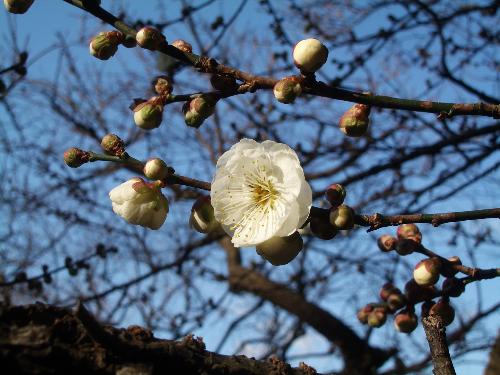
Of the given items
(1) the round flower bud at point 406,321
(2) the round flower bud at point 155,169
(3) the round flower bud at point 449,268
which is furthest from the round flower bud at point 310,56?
(1) the round flower bud at point 406,321

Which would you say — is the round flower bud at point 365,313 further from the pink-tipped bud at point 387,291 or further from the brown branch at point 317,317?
the brown branch at point 317,317

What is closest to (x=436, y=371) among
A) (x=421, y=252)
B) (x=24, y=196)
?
(x=421, y=252)

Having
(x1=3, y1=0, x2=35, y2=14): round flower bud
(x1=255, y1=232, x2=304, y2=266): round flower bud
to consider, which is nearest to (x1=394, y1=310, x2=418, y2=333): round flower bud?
(x1=255, y1=232, x2=304, y2=266): round flower bud

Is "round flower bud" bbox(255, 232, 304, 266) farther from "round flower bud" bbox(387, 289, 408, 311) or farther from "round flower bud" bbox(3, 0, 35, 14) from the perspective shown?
"round flower bud" bbox(3, 0, 35, 14)

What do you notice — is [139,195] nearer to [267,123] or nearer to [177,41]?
[177,41]

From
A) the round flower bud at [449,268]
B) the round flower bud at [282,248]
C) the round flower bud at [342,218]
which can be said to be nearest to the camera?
the round flower bud at [342,218]

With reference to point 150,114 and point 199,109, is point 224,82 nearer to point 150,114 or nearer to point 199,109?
point 199,109
